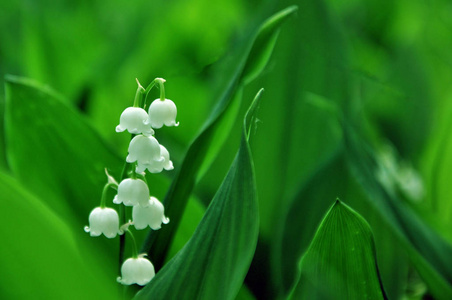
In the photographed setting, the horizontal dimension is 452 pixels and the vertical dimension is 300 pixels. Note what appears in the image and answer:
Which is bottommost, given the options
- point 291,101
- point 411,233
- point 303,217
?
point 411,233

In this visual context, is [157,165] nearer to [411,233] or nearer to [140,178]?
[140,178]

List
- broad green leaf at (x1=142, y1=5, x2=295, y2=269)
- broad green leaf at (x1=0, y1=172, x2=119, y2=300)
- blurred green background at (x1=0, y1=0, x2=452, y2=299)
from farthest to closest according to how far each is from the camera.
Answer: blurred green background at (x1=0, y1=0, x2=452, y2=299), broad green leaf at (x1=142, y1=5, x2=295, y2=269), broad green leaf at (x1=0, y1=172, x2=119, y2=300)

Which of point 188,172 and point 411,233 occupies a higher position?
point 188,172

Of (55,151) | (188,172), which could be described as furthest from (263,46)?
(55,151)

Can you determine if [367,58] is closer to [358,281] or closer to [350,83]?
[350,83]

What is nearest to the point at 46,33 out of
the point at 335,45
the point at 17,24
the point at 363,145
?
the point at 17,24

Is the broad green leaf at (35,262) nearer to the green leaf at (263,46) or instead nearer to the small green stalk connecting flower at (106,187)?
the small green stalk connecting flower at (106,187)

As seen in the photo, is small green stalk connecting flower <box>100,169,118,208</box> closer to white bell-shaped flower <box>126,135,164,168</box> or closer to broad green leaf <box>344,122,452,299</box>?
white bell-shaped flower <box>126,135,164,168</box>

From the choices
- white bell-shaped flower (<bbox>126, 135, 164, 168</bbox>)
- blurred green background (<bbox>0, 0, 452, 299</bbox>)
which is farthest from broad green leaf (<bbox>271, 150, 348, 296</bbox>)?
white bell-shaped flower (<bbox>126, 135, 164, 168</bbox>)
